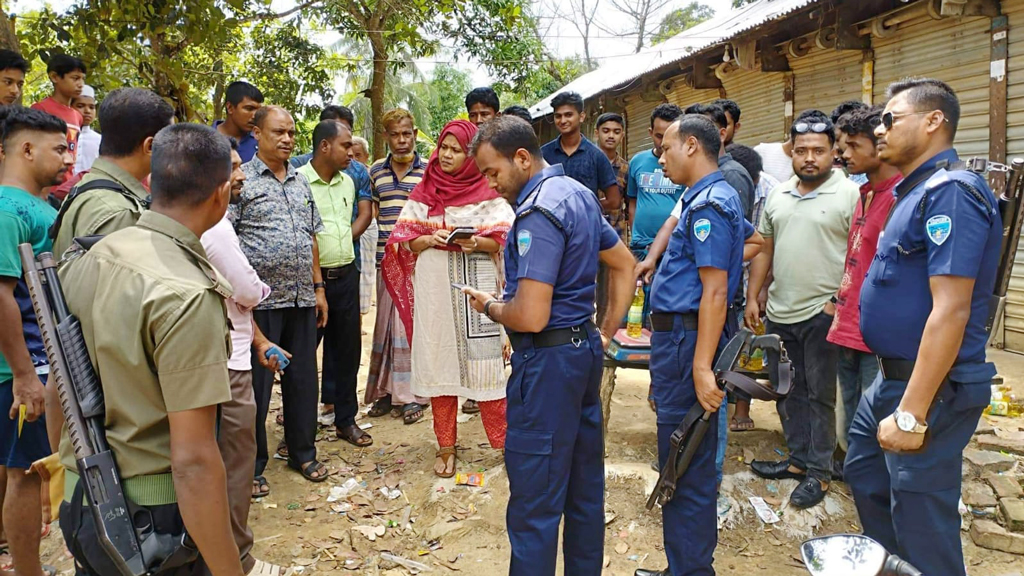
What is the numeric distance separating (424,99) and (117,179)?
2404 cm

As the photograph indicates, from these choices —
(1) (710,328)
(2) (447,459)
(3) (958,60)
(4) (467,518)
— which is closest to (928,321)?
(1) (710,328)

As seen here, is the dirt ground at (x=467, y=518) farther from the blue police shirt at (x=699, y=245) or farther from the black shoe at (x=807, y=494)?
the blue police shirt at (x=699, y=245)

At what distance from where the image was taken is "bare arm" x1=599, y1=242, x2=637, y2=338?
9.96 ft

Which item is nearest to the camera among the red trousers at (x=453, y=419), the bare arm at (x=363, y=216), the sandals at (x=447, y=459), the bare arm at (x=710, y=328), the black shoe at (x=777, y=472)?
the bare arm at (x=710, y=328)

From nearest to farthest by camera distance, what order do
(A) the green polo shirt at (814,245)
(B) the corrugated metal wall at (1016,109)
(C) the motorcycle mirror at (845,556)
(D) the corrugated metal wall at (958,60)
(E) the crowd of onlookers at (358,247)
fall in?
(C) the motorcycle mirror at (845,556) → (E) the crowd of onlookers at (358,247) → (A) the green polo shirt at (814,245) → (B) the corrugated metal wall at (1016,109) → (D) the corrugated metal wall at (958,60)

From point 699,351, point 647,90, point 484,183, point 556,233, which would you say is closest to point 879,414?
point 699,351

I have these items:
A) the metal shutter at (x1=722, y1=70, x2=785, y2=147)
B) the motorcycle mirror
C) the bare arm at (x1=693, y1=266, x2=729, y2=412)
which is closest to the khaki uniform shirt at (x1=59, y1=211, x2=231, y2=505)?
the motorcycle mirror

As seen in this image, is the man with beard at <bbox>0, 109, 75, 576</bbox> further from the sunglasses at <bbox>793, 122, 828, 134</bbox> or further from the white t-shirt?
the white t-shirt

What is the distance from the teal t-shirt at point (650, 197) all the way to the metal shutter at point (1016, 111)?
3166 mm

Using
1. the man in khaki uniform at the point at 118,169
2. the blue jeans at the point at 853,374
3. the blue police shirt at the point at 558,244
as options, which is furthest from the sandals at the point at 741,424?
the man in khaki uniform at the point at 118,169

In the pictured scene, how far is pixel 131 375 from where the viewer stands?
5.35ft

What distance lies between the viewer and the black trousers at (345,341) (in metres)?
4.89

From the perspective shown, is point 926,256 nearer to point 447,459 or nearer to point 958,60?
point 447,459

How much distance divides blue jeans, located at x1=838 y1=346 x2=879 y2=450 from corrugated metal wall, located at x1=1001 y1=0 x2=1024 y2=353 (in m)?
3.65
